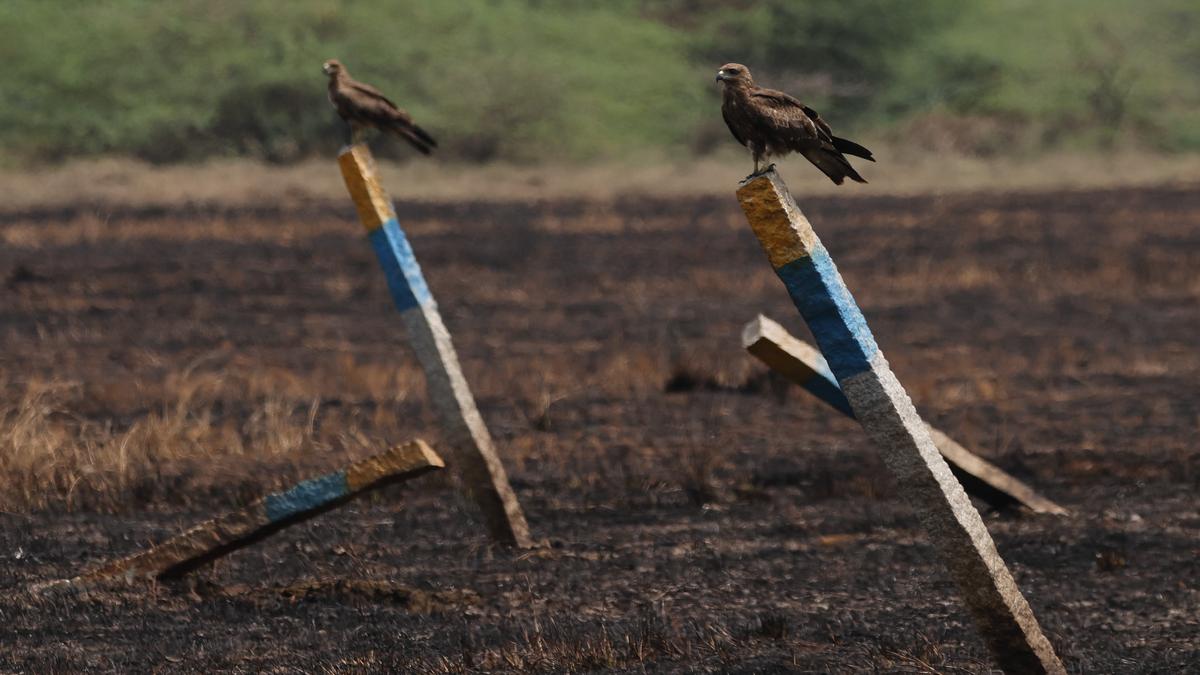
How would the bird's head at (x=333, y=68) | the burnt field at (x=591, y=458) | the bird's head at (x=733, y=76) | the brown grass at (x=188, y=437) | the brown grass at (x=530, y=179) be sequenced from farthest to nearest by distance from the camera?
the brown grass at (x=530, y=179), the brown grass at (x=188, y=437), the bird's head at (x=333, y=68), the burnt field at (x=591, y=458), the bird's head at (x=733, y=76)

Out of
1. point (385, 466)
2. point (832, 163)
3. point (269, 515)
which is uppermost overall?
point (832, 163)

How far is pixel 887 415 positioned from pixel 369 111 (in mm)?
3172

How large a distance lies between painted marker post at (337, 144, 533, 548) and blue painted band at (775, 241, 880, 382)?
271 centimetres

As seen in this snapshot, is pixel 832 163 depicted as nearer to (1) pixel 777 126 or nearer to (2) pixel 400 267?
(1) pixel 777 126

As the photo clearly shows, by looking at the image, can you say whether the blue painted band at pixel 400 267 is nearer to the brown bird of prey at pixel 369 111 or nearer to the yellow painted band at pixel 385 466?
the brown bird of prey at pixel 369 111

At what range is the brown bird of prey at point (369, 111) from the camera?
7113 millimetres

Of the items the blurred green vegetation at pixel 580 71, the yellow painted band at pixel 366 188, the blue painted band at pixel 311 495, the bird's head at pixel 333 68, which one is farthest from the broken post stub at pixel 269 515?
the blurred green vegetation at pixel 580 71

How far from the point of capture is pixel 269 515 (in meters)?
6.29

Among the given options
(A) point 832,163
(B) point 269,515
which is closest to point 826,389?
(A) point 832,163

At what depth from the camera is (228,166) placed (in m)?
38.3

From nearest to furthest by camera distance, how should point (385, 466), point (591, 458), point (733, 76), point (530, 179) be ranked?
point (733, 76)
point (385, 466)
point (591, 458)
point (530, 179)

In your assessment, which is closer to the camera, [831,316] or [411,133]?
[831,316]

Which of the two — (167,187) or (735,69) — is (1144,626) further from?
(167,187)

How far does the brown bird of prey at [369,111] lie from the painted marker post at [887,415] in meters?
2.66
